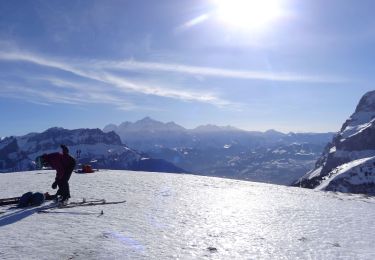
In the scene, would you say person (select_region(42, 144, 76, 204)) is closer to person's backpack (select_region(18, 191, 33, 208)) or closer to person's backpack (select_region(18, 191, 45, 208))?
person's backpack (select_region(18, 191, 45, 208))

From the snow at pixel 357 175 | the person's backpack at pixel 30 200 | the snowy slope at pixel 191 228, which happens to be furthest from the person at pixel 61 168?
the snow at pixel 357 175

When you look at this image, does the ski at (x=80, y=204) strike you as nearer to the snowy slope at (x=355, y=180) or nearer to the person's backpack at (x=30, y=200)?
the person's backpack at (x=30, y=200)

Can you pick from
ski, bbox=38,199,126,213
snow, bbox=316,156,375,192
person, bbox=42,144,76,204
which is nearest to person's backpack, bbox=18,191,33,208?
ski, bbox=38,199,126,213

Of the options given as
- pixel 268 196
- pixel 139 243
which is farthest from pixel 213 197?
pixel 139 243

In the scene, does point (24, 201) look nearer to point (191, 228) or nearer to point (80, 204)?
point (80, 204)

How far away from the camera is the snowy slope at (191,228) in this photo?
13.9 meters

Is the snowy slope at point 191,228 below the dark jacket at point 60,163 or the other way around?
below

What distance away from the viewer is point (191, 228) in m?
17.4

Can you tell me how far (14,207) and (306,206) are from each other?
16.8 meters

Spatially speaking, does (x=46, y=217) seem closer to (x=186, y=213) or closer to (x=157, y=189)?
(x=186, y=213)

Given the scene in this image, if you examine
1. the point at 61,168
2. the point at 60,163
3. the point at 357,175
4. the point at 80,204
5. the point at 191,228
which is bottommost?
the point at 357,175

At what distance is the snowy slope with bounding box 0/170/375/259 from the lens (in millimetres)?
13859

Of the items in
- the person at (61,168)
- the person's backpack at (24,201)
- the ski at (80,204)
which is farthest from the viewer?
the person at (61,168)

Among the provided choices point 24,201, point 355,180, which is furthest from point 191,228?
point 355,180
